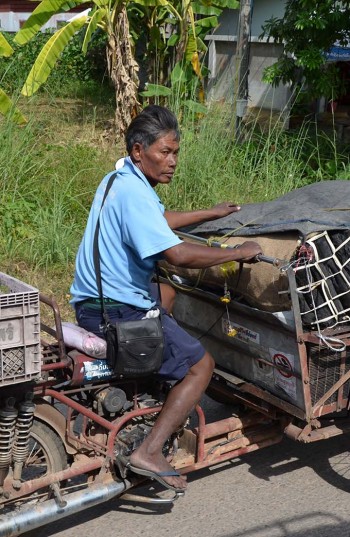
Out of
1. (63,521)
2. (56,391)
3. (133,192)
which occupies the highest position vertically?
(133,192)

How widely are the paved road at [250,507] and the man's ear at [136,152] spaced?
1.79 meters

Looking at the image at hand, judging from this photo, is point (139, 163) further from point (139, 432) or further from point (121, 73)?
point (121, 73)

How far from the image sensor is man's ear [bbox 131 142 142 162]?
11.8 ft

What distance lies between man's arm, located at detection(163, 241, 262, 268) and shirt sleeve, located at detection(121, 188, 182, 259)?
0.05 m

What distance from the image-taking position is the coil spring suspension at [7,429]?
128 inches

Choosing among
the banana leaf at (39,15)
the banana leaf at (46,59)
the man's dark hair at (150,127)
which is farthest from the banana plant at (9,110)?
the man's dark hair at (150,127)

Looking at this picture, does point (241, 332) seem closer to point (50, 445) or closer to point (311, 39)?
point (50, 445)

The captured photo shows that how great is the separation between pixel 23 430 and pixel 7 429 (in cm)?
8

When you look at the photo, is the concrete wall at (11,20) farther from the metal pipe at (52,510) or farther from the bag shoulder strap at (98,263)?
the metal pipe at (52,510)

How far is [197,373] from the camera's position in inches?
146

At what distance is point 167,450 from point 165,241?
1111 millimetres

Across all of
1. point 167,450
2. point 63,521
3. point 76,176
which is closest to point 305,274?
point 167,450

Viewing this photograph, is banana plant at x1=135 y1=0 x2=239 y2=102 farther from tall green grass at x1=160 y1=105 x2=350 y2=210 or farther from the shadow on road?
the shadow on road

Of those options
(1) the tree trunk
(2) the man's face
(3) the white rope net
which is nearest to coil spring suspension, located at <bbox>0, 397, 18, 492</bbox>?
(2) the man's face
